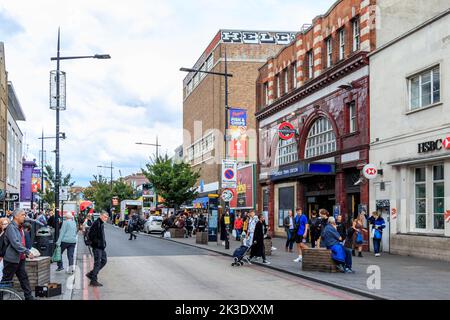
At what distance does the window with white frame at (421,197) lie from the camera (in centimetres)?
2258

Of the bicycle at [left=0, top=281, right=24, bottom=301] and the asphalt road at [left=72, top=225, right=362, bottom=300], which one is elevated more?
the bicycle at [left=0, top=281, right=24, bottom=301]

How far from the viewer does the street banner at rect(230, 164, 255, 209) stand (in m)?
45.5

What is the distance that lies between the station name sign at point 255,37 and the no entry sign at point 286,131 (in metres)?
27.3

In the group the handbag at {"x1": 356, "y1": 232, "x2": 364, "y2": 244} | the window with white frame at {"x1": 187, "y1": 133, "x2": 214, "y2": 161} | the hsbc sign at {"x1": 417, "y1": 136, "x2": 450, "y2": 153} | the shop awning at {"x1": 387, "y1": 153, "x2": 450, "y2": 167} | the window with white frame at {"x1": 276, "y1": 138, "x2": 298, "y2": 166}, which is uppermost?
the window with white frame at {"x1": 187, "y1": 133, "x2": 214, "y2": 161}

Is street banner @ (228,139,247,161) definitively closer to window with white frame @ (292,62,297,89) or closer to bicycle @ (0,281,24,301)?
window with white frame @ (292,62,297,89)

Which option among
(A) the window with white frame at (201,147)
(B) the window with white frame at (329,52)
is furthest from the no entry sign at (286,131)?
(A) the window with white frame at (201,147)

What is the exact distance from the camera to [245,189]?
4734 centimetres

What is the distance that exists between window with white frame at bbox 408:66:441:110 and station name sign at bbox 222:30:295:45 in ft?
123

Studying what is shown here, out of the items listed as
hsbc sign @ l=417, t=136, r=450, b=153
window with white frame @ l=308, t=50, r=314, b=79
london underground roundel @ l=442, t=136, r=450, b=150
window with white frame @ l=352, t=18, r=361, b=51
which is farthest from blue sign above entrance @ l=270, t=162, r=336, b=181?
london underground roundel @ l=442, t=136, r=450, b=150

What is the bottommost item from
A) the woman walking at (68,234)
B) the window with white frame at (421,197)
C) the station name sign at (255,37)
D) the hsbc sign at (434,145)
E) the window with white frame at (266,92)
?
the woman walking at (68,234)

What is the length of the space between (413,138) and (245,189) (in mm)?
25323

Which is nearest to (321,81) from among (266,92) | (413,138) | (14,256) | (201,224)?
(413,138)

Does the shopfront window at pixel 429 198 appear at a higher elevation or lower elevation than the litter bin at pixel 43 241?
higher

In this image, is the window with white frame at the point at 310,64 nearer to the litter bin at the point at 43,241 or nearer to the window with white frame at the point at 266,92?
the window with white frame at the point at 266,92
